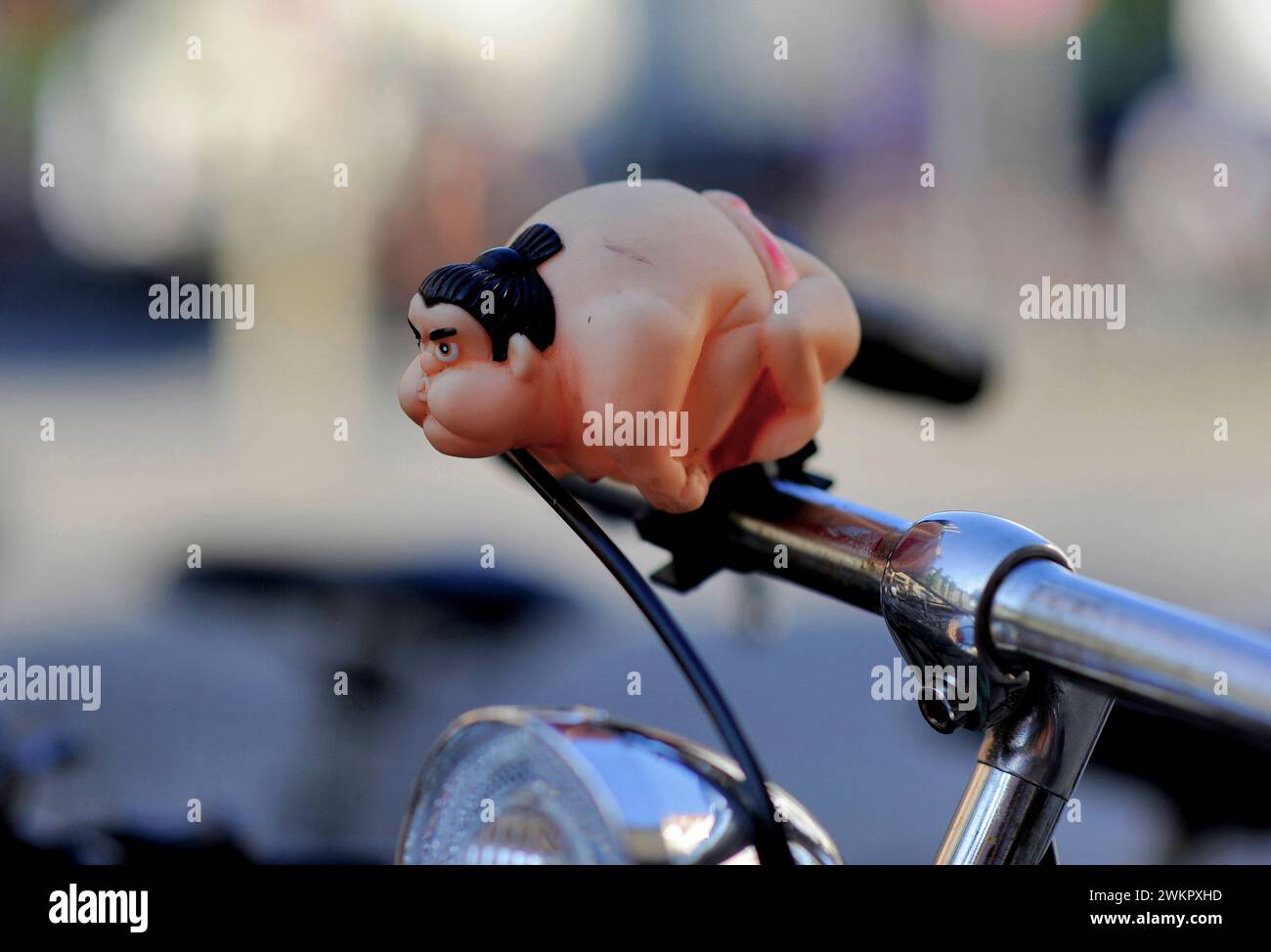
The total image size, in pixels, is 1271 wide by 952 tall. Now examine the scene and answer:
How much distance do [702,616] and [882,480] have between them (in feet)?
2.48

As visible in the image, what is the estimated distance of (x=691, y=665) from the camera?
52cm

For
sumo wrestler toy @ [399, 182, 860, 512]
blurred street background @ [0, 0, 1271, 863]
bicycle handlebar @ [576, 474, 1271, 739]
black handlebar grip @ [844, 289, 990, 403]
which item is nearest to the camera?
bicycle handlebar @ [576, 474, 1271, 739]

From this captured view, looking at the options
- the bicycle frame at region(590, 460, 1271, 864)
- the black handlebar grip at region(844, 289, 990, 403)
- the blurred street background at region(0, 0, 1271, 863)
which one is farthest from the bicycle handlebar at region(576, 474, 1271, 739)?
the blurred street background at region(0, 0, 1271, 863)

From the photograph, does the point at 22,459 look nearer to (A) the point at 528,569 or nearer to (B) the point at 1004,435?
(A) the point at 528,569

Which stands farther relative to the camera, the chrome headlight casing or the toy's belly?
the toy's belly

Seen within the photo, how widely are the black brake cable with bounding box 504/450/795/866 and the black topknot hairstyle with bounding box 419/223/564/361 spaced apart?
0.06 m

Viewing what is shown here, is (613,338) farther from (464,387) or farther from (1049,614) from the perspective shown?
(1049,614)

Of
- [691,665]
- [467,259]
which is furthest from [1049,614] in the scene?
[467,259]

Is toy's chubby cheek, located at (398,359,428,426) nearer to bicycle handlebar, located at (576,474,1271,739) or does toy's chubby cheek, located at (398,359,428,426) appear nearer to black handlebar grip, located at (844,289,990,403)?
bicycle handlebar, located at (576,474,1271,739)

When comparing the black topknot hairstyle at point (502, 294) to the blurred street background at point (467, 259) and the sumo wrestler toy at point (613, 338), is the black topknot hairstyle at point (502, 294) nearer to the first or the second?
the sumo wrestler toy at point (613, 338)

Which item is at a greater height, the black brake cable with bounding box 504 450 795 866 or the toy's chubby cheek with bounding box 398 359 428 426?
the toy's chubby cheek with bounding box 398 359 428 426

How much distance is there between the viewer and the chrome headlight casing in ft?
1.55

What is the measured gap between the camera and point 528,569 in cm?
322

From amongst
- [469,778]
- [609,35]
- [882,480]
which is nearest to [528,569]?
[882,480]
